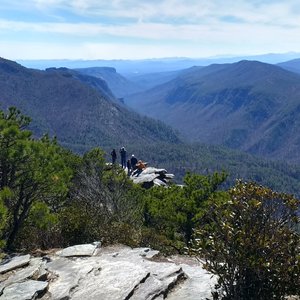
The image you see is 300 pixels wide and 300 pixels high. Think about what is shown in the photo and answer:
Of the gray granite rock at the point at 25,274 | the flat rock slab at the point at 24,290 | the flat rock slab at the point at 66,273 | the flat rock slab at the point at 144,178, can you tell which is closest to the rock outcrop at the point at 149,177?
the flat rock slab at the point at 144,178

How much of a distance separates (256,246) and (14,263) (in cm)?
746

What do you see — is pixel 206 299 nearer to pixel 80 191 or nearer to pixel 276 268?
pixel 276 268

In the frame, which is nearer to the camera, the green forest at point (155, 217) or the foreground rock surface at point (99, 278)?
the green forest at point (155, 217)

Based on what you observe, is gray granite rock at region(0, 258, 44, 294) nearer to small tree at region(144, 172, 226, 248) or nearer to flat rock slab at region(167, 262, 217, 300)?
flat rock slab at region(167, 262, 217, 300)

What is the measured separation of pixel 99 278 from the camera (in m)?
11.8

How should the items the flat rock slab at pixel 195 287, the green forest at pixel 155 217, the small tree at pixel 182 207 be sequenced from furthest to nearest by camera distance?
the small tree at pixel 182 207 < the flat rock slab at pixel 195 287 < the green forest at pixel 155 217

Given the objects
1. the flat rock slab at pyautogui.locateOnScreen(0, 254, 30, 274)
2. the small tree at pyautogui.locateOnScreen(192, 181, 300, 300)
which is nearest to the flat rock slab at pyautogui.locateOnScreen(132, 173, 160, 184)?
the flat rock slab at pyautogui.locateOnScreen(0, 254, 30, 274)

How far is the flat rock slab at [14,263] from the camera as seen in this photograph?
41.6 feet

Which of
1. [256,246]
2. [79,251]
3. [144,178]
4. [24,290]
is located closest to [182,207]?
[79,251]

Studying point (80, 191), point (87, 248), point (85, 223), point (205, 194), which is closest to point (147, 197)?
point (205, 194)

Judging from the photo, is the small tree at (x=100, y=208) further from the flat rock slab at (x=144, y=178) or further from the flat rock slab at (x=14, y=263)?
the flat rock slab at (x=144, y=178)

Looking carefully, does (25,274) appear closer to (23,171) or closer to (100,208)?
(23,171)

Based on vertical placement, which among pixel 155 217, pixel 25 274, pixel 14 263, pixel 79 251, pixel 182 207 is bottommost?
pixel 155 217

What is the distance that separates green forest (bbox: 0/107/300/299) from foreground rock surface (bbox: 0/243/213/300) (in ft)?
2.70
